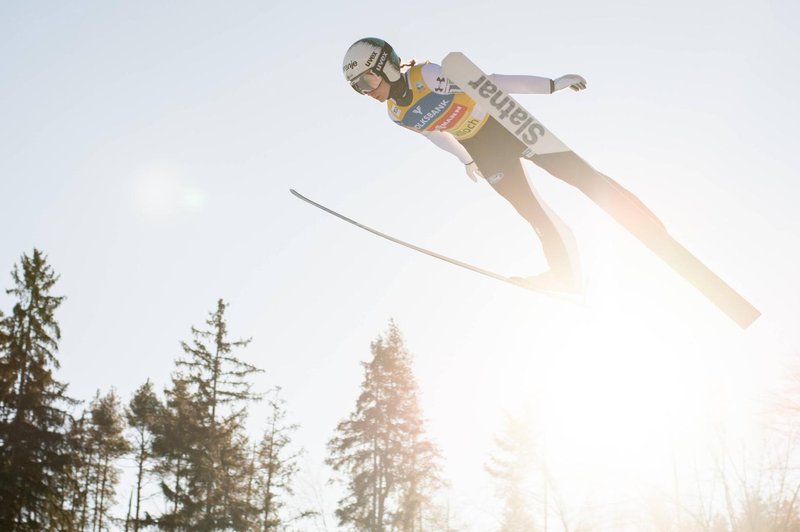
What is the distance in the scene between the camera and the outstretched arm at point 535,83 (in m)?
4.61

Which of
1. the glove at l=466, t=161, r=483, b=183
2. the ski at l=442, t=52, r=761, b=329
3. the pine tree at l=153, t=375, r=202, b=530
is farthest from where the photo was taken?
the pine tree at l=153, t=375, r=202, b=530

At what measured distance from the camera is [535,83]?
4746 mm

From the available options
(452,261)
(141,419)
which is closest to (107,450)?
(141,419)

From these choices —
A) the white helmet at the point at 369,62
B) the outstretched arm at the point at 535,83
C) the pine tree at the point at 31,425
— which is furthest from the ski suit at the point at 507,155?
the pine tree at the point at 31,425

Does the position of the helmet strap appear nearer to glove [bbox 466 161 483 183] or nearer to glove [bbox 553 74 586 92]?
glove [bbox 466 161 483 183]

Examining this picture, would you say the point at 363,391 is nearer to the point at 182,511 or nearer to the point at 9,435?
the point at 182,511

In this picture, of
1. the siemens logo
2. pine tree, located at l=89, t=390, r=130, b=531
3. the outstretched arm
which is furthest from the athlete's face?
pine tree, located at l=89, t=390, r=130, b=531

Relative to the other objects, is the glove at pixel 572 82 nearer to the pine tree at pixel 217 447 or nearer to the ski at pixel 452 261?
the ski at pixel 452 261

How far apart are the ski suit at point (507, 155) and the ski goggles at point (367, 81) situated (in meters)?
0.22

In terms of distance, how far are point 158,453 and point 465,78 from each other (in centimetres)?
→ 2323

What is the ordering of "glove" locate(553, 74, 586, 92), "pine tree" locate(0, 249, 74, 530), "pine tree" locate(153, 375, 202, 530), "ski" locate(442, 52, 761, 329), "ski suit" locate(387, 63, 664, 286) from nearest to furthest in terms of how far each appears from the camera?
"glove" locate(553, 74, 586, 92) → "ski" locate(442, 52, 761, 329) → "ski suit" locate(387, 63, 664, 286) → "pine tree" locate(0, 249, 74, 530) → "pine tree" locate(153, 375, 202, 530)

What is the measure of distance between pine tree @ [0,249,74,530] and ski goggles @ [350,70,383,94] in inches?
667

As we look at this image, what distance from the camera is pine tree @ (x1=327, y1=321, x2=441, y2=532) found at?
24.2m

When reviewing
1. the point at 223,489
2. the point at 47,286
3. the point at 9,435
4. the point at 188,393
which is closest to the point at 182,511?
the point at 223,489
